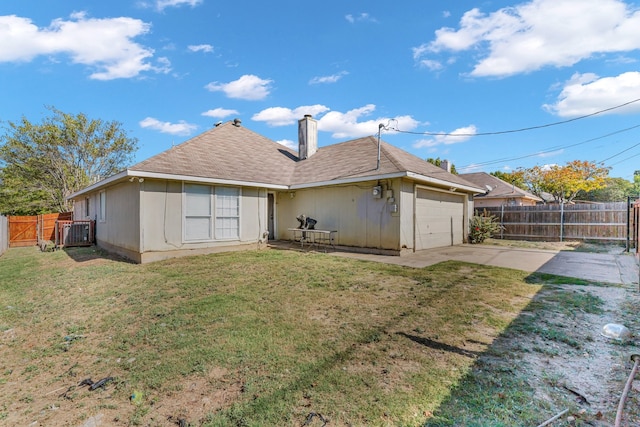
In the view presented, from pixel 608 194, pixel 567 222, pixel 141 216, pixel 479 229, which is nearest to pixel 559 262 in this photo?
pixel 479 229

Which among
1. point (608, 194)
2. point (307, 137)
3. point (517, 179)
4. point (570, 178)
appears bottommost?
point (608, 194)

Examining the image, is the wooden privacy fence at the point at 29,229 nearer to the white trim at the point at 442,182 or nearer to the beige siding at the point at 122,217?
the beige siding at the point at 122,217

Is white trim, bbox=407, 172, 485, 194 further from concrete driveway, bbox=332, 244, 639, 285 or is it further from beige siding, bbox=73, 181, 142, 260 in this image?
beige siding, bbox=73, 181, 142, 260

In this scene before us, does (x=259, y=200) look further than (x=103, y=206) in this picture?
No

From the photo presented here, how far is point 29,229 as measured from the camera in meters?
14.7

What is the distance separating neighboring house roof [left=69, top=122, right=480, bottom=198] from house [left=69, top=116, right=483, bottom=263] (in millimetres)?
41

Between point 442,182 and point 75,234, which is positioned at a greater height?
point 442,182

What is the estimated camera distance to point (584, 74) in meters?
11.6

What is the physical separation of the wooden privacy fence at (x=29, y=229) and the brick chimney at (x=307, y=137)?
13.0 meters

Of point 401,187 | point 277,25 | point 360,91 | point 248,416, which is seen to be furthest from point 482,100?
point 248,416

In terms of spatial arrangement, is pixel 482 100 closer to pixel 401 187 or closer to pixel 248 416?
pixel 401 187

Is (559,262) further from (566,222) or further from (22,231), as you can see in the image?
(22,231)

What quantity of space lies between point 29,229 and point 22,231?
262 millimetres

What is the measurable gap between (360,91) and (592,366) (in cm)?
1389
